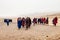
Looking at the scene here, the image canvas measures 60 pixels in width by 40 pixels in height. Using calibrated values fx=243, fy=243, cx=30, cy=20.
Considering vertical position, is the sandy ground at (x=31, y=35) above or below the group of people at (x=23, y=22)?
below

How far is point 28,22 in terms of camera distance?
80.4ft

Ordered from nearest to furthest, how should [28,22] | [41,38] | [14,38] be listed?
[41,38], [14,38], [28,22]

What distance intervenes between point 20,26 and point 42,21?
35.1 feet

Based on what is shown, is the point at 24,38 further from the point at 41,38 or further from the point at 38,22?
the point at 38,22

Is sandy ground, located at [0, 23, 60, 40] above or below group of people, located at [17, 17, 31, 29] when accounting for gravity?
below

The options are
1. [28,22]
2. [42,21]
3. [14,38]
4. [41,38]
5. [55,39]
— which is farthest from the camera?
[42,21]

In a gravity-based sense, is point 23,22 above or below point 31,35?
above

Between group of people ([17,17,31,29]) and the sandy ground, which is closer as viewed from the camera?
the sandy ground

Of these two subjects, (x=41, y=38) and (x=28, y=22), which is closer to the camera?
(x=41, y=38)

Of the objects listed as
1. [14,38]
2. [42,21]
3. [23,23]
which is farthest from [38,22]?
[14,38]

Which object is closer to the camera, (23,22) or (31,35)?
(31,35)

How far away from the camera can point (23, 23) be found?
82.8ft

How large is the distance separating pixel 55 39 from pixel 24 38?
2.68 meters

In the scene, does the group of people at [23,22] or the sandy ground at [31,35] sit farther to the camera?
the group of people at [23,22]
